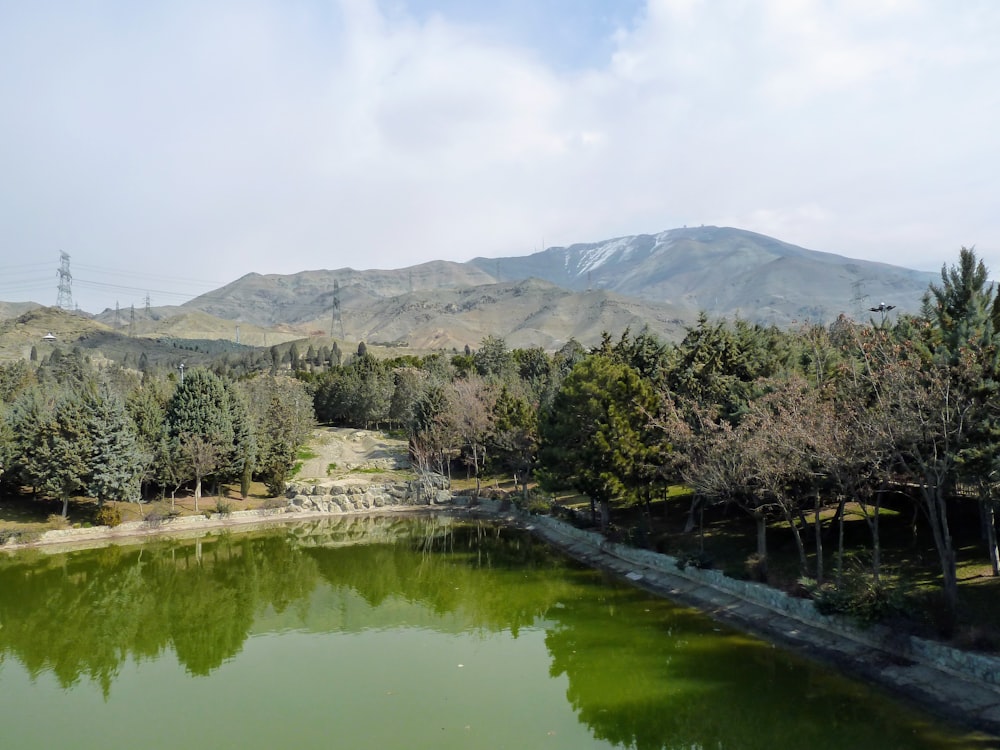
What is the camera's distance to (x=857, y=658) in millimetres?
18688

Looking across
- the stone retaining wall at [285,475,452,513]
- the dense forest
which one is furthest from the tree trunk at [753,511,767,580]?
the stone retaining wall at [285,475,452,513]

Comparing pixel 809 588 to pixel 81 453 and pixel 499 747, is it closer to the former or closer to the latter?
pixel 499 747

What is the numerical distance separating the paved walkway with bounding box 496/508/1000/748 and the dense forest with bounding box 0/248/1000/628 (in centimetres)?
225

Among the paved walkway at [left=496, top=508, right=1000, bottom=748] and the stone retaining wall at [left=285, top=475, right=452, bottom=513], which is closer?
the paved walkway at [left=496, top=508, right=1000, bottom=748]

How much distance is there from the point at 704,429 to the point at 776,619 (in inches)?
291

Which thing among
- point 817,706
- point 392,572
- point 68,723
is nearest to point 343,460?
point 392,572

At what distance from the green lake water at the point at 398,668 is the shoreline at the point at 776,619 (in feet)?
2.31

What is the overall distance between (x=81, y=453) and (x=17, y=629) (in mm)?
18073

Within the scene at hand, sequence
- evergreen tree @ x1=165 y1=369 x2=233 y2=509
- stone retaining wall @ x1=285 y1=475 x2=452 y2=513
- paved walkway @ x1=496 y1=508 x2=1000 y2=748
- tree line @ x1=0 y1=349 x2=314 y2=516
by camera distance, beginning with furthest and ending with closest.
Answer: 1. stone retaining wall @ x1=285 y1=475 x2=452 y2=513
2. evergreen tree @ x1=165 y1=369 x2=233 y2=509
3. tree line @ x1=0 y1=349 x2=314 y2=516
4. paved walkway @ x1=496 y1=508 x2=1000 y2=748

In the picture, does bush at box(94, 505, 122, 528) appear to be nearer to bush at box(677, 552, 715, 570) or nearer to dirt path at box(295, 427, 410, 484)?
dirt path at box(295, 427, 410, 484)

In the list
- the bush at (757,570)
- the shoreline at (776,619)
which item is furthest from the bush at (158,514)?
the bush at (757,570)

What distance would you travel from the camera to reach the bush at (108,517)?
40.9 metres

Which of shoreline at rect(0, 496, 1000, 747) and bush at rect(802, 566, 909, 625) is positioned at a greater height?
bush at rect(802, 566, 909, 625)

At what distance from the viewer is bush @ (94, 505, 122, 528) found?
40.9 meters
